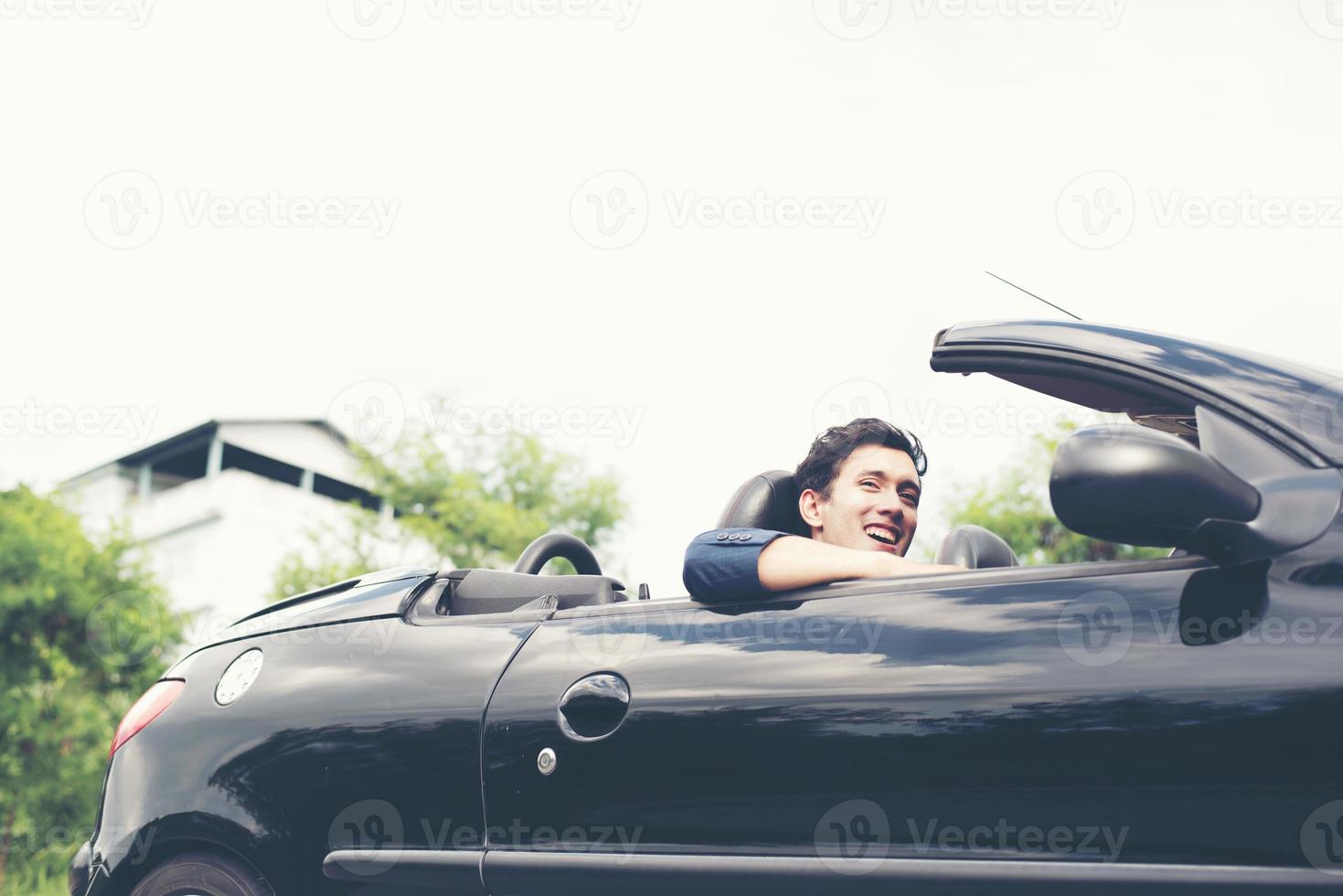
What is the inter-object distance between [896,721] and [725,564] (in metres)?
0.48

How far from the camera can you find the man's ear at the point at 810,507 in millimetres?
2887

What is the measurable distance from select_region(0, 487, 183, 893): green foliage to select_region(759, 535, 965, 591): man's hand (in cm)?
1167

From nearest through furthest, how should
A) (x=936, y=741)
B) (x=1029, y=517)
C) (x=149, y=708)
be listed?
(x=936, y=741), (x=149, y=708), (x=1029, y=517)

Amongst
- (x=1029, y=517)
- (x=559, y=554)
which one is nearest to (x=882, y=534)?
(x=559, y=554)

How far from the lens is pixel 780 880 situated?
183 centimetres

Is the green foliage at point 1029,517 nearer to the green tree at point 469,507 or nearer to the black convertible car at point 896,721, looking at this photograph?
the green tree at point 469,507

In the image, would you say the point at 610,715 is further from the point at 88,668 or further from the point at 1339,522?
the point at 88,668

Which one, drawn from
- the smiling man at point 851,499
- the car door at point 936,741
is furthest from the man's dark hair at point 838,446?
the car door at point 936,741

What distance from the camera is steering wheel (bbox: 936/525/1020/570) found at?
2.54m

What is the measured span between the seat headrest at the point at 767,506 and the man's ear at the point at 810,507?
14mm

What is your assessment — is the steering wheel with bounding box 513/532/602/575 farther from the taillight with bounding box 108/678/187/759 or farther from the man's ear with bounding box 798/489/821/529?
the taillight with bounding box 108/678/187/759

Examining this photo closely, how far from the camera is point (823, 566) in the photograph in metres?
2.08

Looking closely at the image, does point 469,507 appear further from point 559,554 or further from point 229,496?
point 559,554

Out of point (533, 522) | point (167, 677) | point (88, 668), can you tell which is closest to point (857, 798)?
point (167, 677)
